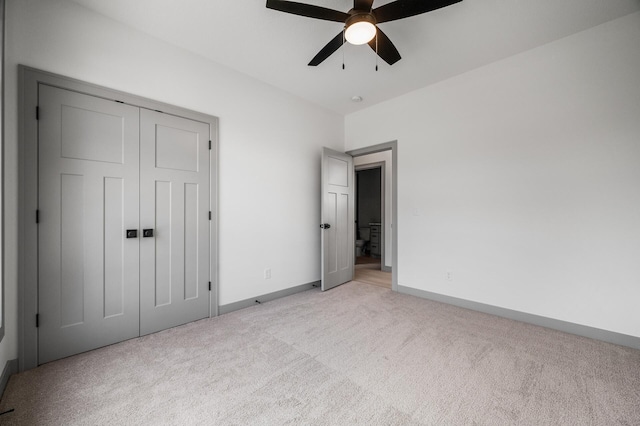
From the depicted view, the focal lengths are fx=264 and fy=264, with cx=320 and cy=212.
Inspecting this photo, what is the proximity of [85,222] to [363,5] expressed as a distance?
8.94 ft

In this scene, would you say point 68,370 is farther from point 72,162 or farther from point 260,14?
point 260,14

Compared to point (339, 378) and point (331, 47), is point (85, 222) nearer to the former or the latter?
point (339, 378)

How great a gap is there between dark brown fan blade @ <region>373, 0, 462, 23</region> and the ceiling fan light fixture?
0.25 feet

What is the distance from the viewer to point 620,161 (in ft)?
7.73

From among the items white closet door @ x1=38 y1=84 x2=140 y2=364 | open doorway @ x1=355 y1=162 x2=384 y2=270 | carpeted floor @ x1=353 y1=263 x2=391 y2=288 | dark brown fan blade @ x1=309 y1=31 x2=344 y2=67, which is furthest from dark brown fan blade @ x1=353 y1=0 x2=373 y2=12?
open doorway @ x1=355 y1=162 x2=384 y2=270

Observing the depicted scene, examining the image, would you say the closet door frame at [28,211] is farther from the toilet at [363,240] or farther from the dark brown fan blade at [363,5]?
the toilet at [363,240]

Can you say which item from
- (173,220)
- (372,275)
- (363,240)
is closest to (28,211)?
(173,220)

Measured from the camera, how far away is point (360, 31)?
76.1 inches

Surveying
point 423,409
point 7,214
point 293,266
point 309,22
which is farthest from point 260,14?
point 423,409

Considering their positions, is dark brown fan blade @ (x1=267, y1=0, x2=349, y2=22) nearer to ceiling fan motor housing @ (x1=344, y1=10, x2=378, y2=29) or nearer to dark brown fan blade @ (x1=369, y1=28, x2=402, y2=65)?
ceiling fan motor housing @ (x1=344, y1=10, x2=378, y2=29)

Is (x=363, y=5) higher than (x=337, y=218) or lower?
higher

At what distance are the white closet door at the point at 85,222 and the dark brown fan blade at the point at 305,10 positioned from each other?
1615 millimetres

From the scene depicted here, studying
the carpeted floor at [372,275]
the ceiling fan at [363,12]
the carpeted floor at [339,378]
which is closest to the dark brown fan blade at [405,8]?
the ceiling fan at [363,12]

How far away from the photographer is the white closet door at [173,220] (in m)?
2.49
